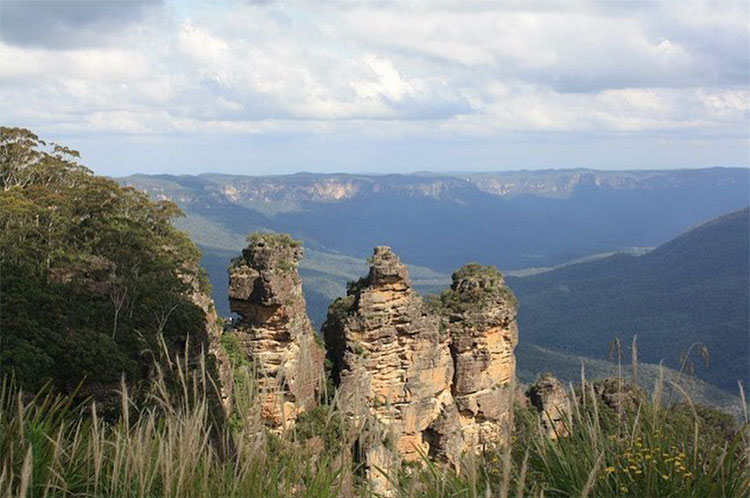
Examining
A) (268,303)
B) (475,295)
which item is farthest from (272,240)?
(475,295)

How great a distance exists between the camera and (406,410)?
2131 centimetres

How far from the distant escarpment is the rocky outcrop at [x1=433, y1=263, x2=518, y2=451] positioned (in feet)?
0.10

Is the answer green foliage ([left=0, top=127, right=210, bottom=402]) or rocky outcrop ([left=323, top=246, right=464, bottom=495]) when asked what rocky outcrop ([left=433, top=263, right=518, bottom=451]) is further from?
green foliage ([left=0, top=127, right=210, bottom=402])

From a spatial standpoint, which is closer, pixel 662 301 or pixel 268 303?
pixel 268 303

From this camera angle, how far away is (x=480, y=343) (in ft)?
76.3

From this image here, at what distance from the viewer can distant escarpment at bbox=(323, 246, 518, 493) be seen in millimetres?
20938

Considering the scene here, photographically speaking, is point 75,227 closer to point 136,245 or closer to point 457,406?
point 136,245

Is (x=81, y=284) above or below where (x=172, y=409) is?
below

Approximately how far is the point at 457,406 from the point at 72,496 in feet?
64.5

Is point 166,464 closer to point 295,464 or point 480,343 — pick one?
point 295,464

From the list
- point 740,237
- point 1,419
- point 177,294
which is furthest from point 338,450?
point 740,237

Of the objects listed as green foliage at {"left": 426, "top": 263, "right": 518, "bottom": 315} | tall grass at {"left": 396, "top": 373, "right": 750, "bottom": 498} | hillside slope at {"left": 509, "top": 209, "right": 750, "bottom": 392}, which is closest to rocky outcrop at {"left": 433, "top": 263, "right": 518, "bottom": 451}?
green foliage at {"left": 426, "top": 263, "right": 518, "bottom": 315}

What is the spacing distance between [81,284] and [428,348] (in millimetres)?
9511

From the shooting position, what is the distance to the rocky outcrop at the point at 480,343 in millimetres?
23156
